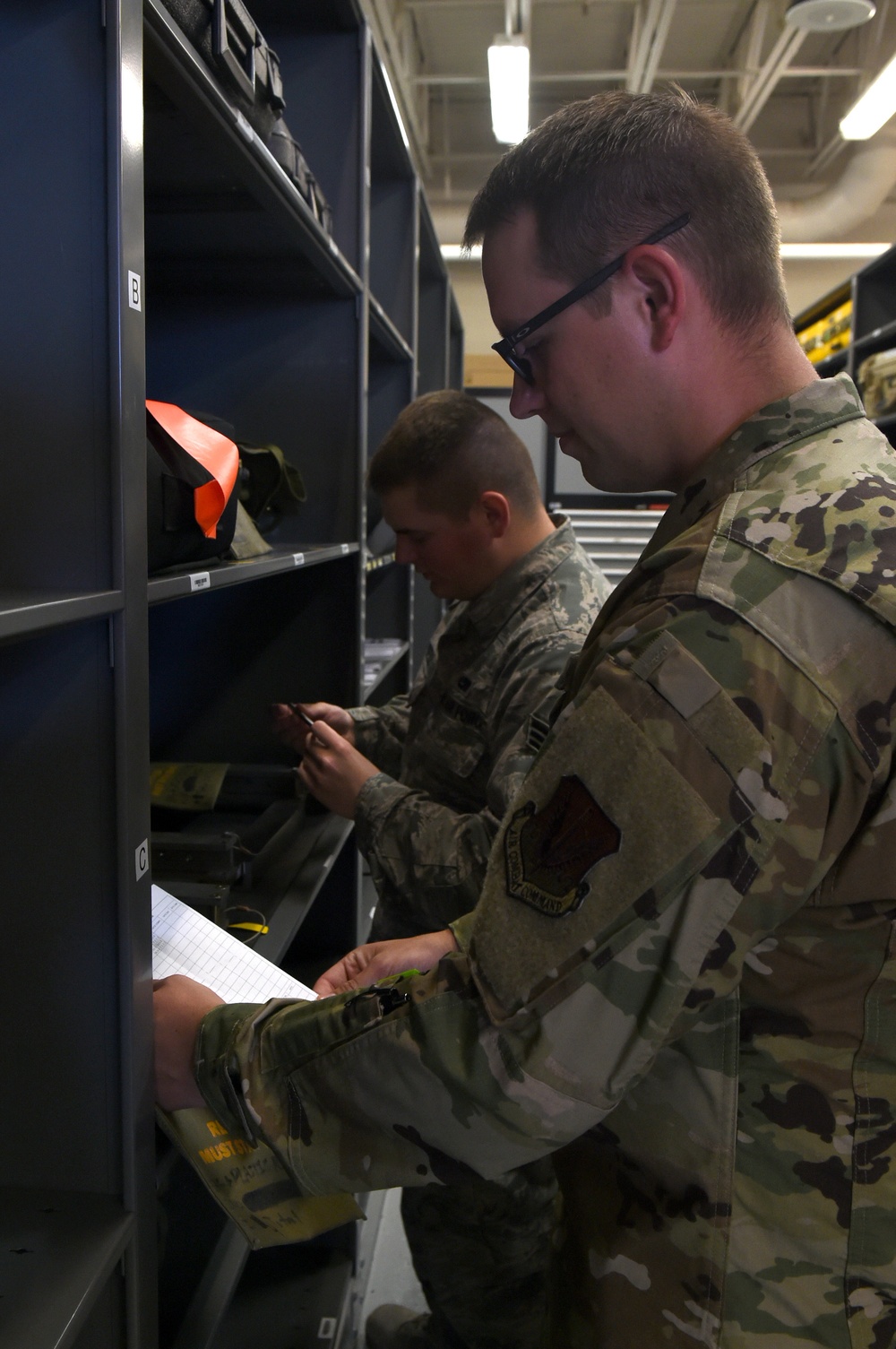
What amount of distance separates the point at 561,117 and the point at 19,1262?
42.4 inches

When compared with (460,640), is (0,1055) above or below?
below

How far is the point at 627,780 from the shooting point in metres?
0.67

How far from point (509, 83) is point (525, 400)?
377 cm

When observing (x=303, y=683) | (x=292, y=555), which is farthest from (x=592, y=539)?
(x=292, y=555)

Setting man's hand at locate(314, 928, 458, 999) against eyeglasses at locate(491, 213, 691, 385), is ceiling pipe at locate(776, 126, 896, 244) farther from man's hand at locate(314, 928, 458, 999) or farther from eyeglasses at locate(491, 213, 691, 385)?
man's hand at locate(314, 928, 458, 999)

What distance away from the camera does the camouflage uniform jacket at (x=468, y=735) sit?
1491 mm

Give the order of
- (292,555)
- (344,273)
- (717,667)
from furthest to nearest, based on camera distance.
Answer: (344,273)
(292,555)
(717,667)

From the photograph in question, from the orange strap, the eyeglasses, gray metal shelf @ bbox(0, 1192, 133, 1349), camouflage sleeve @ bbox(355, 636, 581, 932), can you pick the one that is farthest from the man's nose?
gray metal shelf @ bbox(0, 1192, 133, 1349)

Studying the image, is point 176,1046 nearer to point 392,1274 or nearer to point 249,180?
point 249,180

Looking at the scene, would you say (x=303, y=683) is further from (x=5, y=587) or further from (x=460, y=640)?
(x=5, y=587)

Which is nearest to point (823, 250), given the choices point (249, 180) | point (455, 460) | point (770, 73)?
point (770, 73)

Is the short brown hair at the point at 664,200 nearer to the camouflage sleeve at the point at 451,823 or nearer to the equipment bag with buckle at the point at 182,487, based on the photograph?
the equipment bag with buckle at the point at 182,487

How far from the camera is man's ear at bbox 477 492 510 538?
1.69 m

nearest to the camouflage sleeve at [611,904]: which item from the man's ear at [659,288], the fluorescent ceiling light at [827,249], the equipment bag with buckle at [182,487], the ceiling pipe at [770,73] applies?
the man's ear at [659,288]
